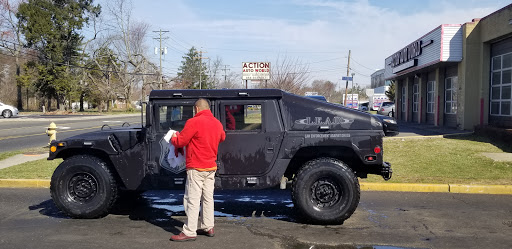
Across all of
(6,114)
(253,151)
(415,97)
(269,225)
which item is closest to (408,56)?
(415,97)

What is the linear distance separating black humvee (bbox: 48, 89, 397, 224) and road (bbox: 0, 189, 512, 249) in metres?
0.41

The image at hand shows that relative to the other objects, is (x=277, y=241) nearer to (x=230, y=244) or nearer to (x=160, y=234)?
(x=230, y=244)

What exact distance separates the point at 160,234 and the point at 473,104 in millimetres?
17961

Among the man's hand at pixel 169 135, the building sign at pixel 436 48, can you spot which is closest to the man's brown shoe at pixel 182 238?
the man's hand at pixel 169 135

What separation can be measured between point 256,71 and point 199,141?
20044 millimetres

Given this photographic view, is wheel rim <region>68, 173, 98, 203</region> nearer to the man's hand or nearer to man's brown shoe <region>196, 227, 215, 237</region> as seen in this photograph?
the man's hand

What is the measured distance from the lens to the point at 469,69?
19500 mm

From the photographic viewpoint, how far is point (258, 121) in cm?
589

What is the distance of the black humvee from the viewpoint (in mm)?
5734

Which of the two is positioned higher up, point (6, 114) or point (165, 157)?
point (6, 114)

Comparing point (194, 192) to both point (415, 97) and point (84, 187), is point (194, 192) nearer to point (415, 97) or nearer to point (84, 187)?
point (84, 187)

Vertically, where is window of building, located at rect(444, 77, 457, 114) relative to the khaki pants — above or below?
above

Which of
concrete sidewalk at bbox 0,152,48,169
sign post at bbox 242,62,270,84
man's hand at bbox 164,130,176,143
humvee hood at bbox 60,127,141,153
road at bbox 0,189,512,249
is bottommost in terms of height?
road at bbox 0,189,512,249

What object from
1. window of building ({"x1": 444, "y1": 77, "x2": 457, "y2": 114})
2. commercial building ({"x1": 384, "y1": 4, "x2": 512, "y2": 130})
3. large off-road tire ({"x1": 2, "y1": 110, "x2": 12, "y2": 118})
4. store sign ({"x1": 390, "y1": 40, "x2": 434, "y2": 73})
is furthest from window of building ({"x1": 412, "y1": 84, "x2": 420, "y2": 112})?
large off-road tire ({"x1": 2, "y1": 110, "x2": 12, "y2": 118})
